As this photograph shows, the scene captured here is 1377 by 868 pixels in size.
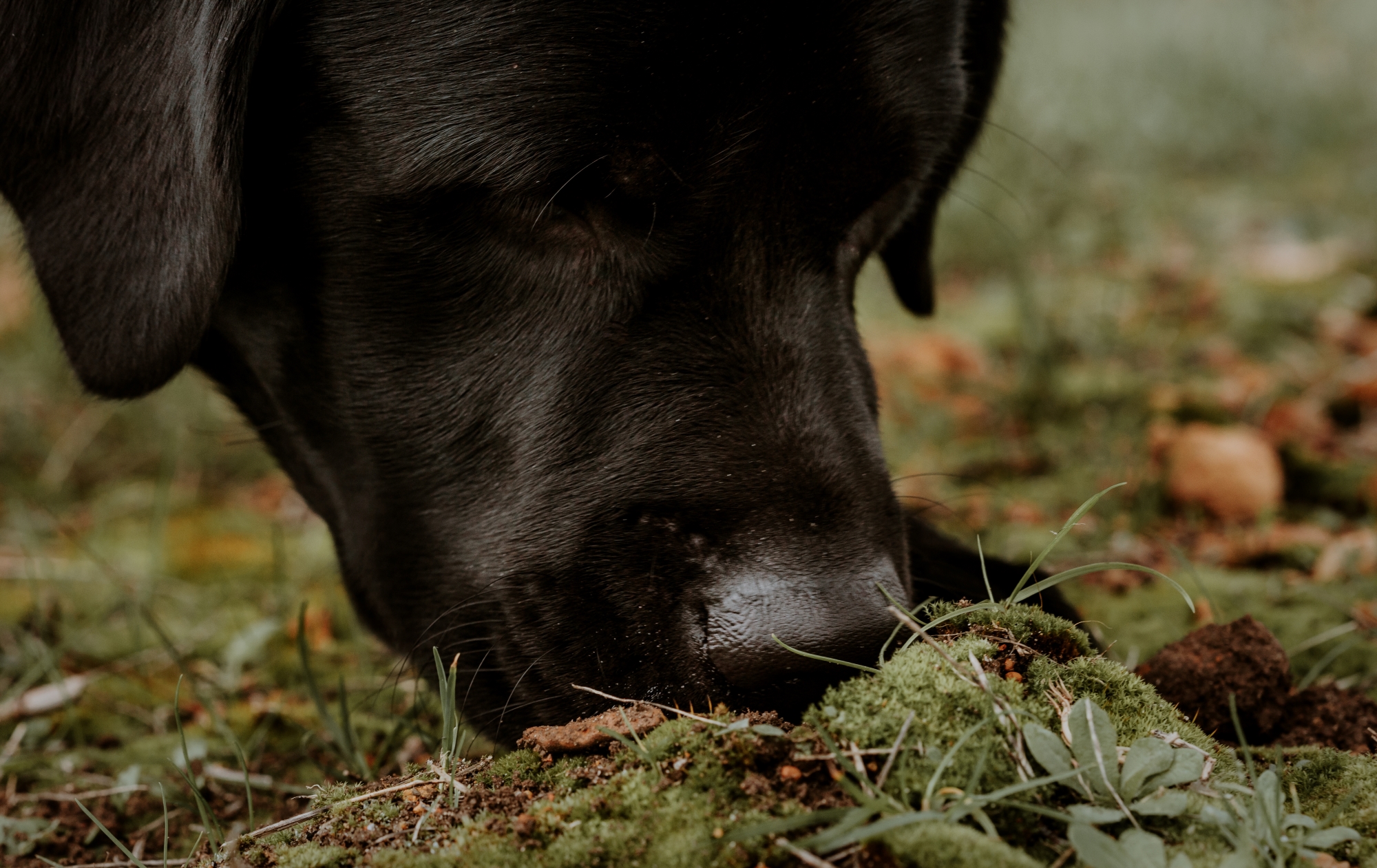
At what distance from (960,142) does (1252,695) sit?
156 centimetres

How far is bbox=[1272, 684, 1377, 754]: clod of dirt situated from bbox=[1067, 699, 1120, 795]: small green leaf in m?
0.61

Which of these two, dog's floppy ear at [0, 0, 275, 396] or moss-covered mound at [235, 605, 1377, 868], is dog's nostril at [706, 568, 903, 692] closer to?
moss-covered mound at [235, 605, 1377, 868]

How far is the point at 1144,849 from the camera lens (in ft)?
3.57

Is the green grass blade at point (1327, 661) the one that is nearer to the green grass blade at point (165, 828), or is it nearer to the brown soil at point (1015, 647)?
the brown soil at point (1015, 647)

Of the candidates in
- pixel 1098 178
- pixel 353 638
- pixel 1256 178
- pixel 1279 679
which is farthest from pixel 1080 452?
pixel 1256 178

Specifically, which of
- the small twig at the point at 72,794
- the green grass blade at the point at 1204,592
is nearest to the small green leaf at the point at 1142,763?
the green grass blade at the point at 1204,592

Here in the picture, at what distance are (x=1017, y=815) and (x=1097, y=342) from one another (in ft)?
13.1

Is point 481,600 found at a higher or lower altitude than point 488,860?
lower

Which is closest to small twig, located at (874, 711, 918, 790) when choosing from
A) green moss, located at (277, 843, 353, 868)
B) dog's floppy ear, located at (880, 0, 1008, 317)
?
green moss, located at (277, 843, 353, 868)

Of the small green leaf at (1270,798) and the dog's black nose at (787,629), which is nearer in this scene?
the small green leaf at (1270,798)

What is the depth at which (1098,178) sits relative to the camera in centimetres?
809

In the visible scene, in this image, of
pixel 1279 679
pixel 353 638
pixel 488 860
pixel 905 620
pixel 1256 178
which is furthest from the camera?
pixel 1256 178

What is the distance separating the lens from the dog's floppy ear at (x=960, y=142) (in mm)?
2721

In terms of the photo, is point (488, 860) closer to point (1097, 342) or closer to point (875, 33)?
point (875, 33)
